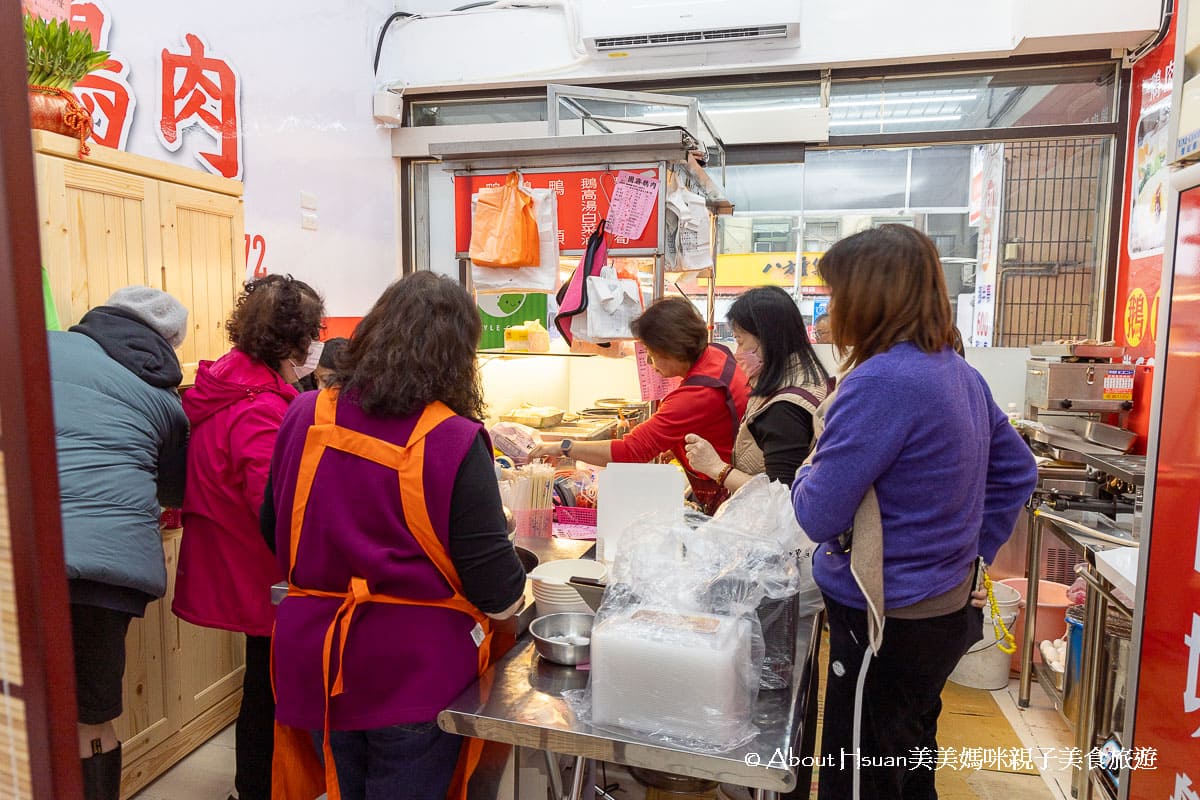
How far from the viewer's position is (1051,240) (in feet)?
16.6

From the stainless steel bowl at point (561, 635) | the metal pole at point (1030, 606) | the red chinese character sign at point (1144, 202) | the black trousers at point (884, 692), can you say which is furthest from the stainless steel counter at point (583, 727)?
the red chinese character sign at point (1144, 202)

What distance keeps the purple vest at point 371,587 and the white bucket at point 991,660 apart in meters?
3.02

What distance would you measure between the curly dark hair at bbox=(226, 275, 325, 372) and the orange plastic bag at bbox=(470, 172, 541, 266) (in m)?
1.08

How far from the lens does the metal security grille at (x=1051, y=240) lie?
5008 mm

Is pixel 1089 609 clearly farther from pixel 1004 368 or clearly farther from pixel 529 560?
pixel 1004 368

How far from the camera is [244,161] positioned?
439cm

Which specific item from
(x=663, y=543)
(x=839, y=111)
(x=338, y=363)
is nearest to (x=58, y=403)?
(x=338, y=363)

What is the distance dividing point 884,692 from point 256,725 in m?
1.96

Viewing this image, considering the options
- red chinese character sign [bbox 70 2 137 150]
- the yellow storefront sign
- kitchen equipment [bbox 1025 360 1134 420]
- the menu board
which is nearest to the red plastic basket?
the menu board

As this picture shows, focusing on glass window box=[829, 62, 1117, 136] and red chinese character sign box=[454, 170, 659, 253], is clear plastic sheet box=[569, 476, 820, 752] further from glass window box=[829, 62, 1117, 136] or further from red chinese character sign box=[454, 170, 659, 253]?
glass window box=[829, 62, 1117, 136]

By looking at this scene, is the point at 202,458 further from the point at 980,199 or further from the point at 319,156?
the point at 980,199

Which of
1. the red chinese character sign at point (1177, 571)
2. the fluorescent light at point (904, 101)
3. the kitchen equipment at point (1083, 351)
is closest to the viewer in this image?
the red chinese character sign at point (1177, 571)

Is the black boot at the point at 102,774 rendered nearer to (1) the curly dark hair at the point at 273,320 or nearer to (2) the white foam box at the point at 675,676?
(1) the curly dark hair at the point at 273,320

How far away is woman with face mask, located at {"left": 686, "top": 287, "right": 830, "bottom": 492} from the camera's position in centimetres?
231
